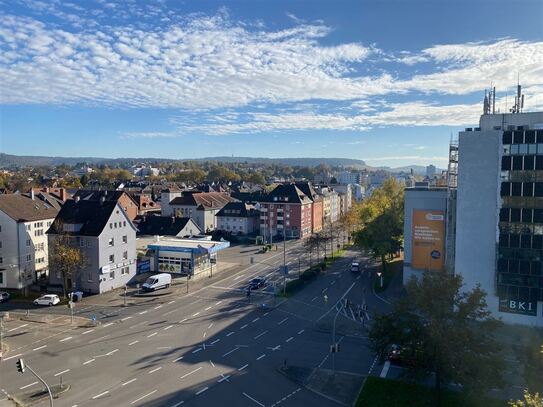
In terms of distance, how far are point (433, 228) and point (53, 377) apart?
127ft

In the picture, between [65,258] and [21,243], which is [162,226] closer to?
[21,243]

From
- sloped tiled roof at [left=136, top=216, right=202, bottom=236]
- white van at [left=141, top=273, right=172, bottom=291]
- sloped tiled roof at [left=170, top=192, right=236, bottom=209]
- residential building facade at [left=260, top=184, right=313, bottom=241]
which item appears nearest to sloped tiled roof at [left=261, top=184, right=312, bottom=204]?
residential building facade at [left=260, top=184, right=313, bottom=241]

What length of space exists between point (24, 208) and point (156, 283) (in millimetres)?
19127

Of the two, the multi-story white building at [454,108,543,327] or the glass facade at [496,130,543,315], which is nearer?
the glass facade at [496,130,543,315]

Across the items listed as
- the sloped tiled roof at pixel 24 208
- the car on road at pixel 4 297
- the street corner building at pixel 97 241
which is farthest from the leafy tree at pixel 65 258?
the sloped tiled roof at pixel 24 208

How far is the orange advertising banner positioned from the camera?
5003 centimetres

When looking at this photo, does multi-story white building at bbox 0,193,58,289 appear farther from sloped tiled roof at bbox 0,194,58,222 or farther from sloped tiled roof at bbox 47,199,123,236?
sloped tiled roof at bbox 47,199,123,236

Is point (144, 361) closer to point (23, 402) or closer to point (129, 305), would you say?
point (23, 402)

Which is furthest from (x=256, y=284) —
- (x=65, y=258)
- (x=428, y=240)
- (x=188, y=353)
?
(x=65, y=258)

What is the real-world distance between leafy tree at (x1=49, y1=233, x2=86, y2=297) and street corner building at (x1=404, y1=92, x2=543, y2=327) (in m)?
35.2

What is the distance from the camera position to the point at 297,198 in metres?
90.6

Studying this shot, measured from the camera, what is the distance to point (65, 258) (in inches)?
1786

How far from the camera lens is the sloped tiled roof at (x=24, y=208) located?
51.7m

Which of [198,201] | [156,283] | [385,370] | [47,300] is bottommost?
[385,370]
